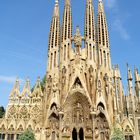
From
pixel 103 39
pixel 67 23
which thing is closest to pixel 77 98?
pixel 103 39

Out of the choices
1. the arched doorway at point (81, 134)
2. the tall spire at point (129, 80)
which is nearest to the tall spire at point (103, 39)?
the tall spire at point (129, 80)

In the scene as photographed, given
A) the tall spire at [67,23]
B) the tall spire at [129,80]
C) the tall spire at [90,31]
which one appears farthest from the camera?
the tall spire at [67,23]

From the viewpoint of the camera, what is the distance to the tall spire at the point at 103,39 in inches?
1477

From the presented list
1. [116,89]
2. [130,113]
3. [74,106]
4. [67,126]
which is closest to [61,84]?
[74,106]

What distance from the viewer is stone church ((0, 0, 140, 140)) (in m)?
33.0

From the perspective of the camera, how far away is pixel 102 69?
3638 cm

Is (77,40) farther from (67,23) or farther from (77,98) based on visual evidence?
(77,98)

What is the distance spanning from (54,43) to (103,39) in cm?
831

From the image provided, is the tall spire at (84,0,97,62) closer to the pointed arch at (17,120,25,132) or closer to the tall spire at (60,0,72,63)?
the tall spire at (60,0,72,63)

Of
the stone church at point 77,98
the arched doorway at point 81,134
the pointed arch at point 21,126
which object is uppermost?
the stone church at point 77,98

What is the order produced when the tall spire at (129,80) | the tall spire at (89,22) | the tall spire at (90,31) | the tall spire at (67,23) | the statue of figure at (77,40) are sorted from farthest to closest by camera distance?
1. the tall spire at (67,23)
2. the tall spire at (89,22)
3. the statue of figure at (77,40)
4. the tall spire at (90,31)
5. the tall spire at (129,80)

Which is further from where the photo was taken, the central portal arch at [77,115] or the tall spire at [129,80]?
the tall spire at [129,80]

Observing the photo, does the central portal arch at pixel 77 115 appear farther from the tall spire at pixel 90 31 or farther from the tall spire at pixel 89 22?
the tall spire at pixel 89 22

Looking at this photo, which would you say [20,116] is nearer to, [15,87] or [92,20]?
[15,87]
